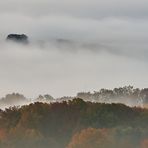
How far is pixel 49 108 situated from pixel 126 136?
3555 cm

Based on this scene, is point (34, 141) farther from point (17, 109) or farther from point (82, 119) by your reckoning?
point (17, 109)

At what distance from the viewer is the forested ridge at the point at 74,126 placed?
129 meters

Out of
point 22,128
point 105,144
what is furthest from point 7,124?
point 105,144

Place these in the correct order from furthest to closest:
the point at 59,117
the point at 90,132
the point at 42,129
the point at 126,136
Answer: the point at 59,117 → the point at 42,129 → the point at 90,132 → the point at 126,136

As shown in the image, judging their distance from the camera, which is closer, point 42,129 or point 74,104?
point 42,129

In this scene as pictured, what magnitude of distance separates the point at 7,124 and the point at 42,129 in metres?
8.55

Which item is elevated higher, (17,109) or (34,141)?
(17,109)

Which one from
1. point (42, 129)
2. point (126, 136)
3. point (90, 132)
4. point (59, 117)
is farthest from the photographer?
point (59, 117)

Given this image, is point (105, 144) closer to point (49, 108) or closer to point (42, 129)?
point (42, 129)

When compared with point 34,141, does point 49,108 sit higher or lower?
higher

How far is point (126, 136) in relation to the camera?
127125mm

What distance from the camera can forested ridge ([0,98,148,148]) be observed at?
424ft

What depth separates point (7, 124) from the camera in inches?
5979

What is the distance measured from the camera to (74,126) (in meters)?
150
